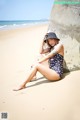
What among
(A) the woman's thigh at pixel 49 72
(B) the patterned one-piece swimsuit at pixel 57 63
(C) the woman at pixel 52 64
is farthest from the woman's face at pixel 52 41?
(A) the woman's thigh at pixel 49 72

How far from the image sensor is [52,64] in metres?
2.99

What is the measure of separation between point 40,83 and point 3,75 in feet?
2.14

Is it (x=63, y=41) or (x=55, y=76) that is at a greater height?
(x=63, y=41)

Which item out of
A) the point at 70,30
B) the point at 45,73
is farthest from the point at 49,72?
the point at 70,30

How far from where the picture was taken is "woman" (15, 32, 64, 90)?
2873 millimetres

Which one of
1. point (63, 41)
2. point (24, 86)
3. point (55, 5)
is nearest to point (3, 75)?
point (24, 86)

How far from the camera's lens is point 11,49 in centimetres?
502

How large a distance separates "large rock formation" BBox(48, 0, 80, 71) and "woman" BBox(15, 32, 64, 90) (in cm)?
17

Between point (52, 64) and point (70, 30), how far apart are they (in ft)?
1.62

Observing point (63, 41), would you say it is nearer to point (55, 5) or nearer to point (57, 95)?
point (55, 5)

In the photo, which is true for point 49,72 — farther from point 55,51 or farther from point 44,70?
point 55,51

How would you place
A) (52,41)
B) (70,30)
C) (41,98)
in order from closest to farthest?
1. (41,98)
2. (52,41)
3. (70,30)

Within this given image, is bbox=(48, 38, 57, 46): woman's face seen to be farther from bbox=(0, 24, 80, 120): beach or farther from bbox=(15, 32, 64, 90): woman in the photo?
bbox=(0, 24, 80, 120): beach

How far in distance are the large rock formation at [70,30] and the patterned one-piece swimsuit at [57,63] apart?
7.7 inches
